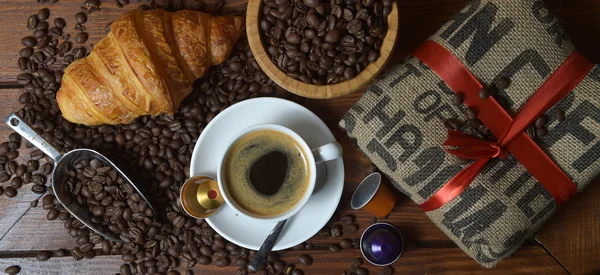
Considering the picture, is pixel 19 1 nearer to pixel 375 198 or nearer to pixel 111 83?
pixel 111 83

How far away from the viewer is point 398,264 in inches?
67.5

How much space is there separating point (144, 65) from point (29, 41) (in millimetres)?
538

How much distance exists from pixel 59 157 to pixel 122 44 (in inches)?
17.6

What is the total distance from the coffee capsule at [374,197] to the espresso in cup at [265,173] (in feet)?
0.73

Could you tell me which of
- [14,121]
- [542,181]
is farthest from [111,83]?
[542,181]

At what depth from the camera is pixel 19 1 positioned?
1753 mm

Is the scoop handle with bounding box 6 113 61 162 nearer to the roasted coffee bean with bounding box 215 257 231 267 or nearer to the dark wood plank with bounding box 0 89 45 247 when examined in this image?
the dark wood plank with bounding box 0 89 45 247

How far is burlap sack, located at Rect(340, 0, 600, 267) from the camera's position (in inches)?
54.0

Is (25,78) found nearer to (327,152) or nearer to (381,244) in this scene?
(327,152)

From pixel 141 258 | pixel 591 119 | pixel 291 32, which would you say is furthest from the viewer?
pixel 141 258

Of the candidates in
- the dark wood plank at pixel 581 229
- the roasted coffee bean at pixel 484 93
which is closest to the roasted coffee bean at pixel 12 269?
the roasted coffee bean at pixel 484 93

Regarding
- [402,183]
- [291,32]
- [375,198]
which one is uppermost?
[291,32]

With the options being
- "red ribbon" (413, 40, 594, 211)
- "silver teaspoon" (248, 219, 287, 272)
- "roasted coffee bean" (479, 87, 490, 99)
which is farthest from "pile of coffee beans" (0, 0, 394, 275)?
"roasted coffee bean" (479, 87, 490, 99)

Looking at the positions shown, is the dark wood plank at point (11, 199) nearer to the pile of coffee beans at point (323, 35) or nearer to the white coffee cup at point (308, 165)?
the white coffee cup at point (308, 165)
